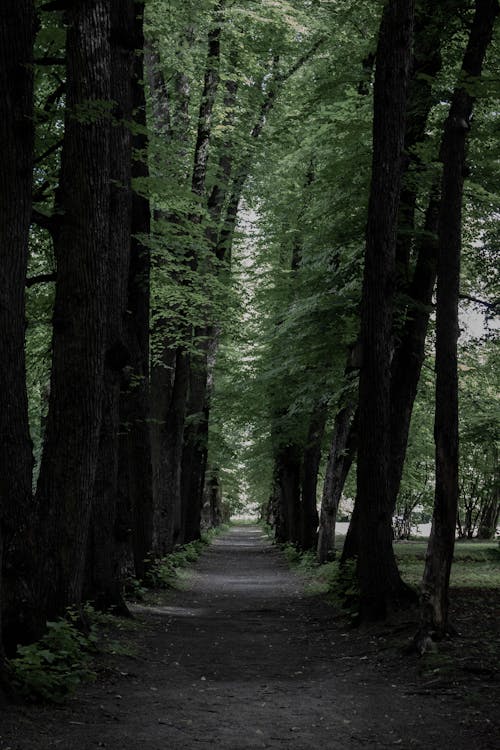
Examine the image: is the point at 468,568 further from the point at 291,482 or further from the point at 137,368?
the point at 137,368

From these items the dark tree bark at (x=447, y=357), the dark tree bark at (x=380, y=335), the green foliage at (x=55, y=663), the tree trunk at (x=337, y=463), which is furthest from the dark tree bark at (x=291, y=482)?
the green foliage at (x=55, y=663)

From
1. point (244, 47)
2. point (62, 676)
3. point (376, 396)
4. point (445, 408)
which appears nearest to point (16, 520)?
point (62, 676)

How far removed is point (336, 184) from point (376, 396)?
4497 mm

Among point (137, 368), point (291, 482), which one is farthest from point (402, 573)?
point (291, 482)

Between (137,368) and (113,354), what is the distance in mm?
3929

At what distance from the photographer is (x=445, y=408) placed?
994cm

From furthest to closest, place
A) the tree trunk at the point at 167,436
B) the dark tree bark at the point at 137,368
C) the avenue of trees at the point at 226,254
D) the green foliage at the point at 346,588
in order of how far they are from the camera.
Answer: the tree trunk at the point at 167,436 < the green foliage at the point at 346,588 < the dark tree bark at the point at 137,368 < the avenue of trees at the point at 226,254

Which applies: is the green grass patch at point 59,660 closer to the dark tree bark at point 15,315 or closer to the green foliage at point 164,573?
the dark tree bark at point 15,315

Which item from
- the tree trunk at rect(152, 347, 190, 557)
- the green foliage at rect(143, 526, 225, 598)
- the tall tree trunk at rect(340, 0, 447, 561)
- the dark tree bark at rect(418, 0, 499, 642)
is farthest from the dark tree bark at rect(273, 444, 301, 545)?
the dark tree bark at rect(418, 0, 499, 642)

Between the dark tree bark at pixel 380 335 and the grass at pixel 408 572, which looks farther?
the grass at pixel 408 572

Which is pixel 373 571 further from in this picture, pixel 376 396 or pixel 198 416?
pixel 198 416

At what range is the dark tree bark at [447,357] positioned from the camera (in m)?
9.71

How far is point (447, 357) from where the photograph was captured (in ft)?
33.2

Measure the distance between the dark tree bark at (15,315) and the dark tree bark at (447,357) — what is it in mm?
4290
